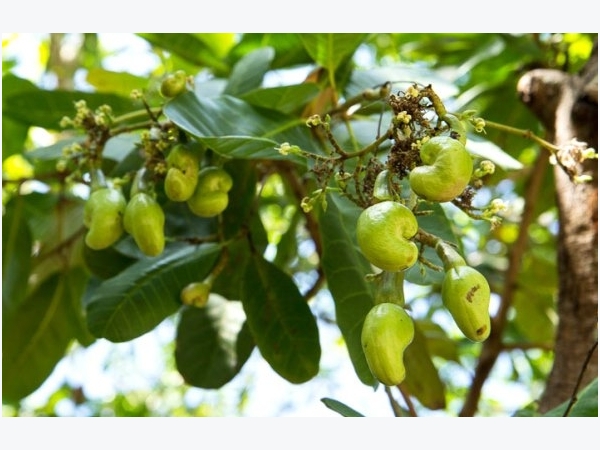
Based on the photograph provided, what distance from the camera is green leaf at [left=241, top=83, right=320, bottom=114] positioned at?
1.43m

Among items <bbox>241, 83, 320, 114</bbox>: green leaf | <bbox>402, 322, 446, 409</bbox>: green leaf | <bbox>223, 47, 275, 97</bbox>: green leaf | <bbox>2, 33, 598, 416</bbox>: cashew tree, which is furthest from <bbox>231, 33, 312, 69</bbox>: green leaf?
<bbox>402, 322, 446, 409</bbox>: green leaf

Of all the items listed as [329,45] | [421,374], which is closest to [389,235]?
[329,45]

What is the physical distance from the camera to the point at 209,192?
1256mm

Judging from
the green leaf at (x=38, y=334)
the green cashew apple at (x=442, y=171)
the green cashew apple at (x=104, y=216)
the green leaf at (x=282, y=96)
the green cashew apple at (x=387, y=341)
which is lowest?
the green leaf at (x=38, y=334)

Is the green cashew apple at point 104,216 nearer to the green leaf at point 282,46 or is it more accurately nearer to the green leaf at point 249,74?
the green leaf at point 249,74

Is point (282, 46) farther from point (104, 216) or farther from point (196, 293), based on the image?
point (104, 216)

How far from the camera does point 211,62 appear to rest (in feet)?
6.78

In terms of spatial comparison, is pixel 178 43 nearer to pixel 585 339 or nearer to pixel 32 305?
pixel 32 305

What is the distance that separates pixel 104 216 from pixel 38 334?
2.80 ft

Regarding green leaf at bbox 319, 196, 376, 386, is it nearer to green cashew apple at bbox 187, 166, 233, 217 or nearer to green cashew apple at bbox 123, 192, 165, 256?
green cashew apple at bbox 187, 166, 233, 217

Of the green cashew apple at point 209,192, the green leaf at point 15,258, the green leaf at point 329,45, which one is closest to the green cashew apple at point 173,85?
the green cashew apple at point 209,192

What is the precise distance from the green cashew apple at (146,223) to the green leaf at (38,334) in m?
0.83

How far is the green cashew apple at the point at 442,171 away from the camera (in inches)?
35.6

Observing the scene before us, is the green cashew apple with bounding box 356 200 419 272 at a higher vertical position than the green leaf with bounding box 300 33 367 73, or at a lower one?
higher
